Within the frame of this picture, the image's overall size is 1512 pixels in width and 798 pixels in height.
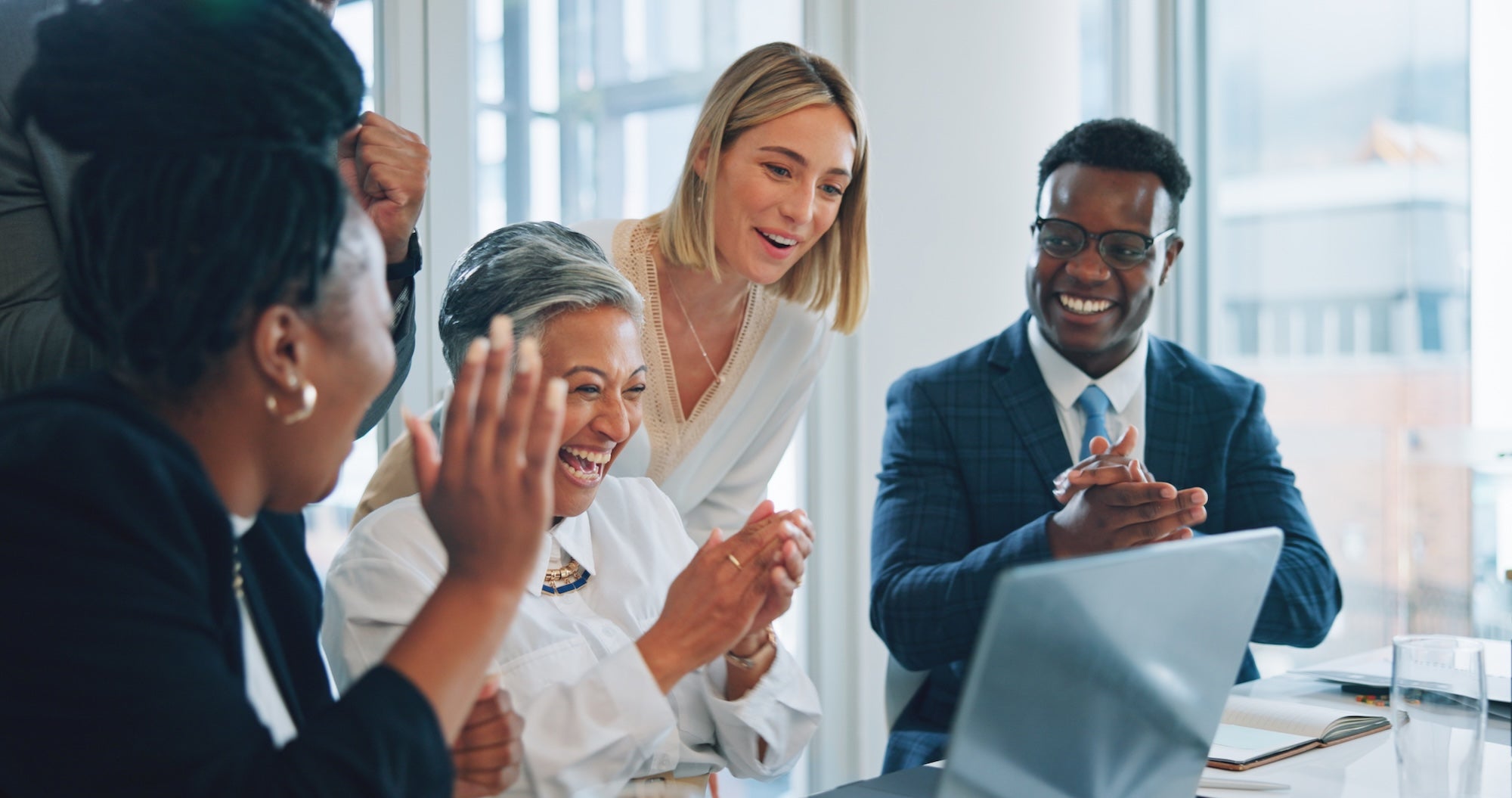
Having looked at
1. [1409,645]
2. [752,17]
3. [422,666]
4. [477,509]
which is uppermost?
[752,17]

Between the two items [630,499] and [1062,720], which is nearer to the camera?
[1062,720]

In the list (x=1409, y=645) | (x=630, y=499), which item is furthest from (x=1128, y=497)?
→ (x=630, y=499)

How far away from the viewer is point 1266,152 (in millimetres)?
4531

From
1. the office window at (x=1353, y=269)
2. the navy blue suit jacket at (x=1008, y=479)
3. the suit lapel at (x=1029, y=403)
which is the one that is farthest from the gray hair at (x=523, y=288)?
the office window at (x=1353, y=269)

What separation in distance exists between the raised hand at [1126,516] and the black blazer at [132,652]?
1.26m

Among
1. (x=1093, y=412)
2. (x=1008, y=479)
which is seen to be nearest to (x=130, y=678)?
(x=1008, y=479)

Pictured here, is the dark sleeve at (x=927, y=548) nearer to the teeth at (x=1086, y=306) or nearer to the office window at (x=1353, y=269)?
the teeth at (x=1086, y=306)

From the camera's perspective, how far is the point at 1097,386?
2.51 m

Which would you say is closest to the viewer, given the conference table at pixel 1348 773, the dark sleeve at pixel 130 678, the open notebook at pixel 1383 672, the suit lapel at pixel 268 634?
the dark sleeve at pixel 130 678

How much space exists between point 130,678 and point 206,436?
0.20 meters

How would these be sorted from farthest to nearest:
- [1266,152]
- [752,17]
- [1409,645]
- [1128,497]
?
[1266,152], [752,17], [1128,497], [1409,645]

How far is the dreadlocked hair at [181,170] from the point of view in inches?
35.1

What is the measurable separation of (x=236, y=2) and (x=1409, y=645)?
4.28ft

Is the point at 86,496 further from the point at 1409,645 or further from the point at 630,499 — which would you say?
the point at 1409,645
